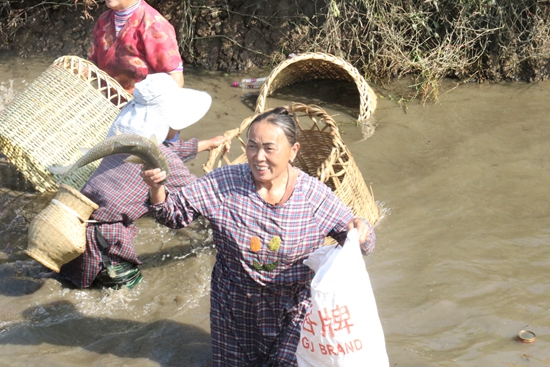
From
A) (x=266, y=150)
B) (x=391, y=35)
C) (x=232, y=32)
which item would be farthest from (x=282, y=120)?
(x=232, y=32)

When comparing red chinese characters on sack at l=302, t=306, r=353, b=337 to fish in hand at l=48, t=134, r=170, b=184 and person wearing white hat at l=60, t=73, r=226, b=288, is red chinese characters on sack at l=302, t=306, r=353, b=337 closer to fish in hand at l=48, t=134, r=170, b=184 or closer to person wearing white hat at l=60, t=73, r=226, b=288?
fish in hand at l=48, t=134, r=170, b=184

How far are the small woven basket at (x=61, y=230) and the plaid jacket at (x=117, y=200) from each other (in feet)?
0.33

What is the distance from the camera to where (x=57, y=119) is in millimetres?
4820

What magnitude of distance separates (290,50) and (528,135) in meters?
2.65

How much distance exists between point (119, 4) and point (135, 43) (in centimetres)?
28

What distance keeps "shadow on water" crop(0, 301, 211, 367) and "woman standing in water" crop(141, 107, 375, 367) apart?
2.14ft

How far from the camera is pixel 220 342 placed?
3.20m

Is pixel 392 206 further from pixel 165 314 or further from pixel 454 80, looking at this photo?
pixel 454 80

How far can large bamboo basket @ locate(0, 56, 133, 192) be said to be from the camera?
4.78 m

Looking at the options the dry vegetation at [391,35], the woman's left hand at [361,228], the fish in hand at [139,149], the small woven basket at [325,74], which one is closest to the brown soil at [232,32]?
the dry vegetation at [391,35]

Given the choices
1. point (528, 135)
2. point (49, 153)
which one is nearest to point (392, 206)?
point (528, 135)

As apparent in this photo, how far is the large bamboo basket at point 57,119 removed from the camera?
4.78 metres

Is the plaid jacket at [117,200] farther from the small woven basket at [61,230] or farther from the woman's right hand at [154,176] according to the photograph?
the woman's right hand at [154,176]

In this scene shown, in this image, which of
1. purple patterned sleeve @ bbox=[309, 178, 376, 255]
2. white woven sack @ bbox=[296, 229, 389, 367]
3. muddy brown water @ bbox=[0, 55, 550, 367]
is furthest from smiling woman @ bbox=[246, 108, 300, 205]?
muddy brown water @ bbox=[0, 55, 550, 367]
